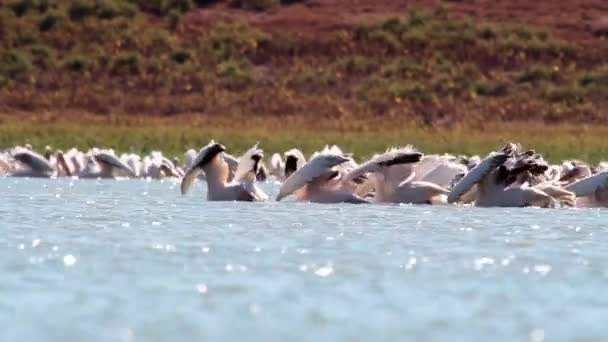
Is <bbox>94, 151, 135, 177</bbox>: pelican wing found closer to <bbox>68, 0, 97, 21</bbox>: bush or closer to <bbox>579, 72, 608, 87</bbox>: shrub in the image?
<bbox>579, 72, 608, 87</bbox>: shrub

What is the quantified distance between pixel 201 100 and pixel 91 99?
6.09 ft

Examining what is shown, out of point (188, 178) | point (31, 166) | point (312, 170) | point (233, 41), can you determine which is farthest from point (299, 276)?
point (233, 41)

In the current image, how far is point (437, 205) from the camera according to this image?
1123 cm

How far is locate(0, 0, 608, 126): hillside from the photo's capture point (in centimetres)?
2855

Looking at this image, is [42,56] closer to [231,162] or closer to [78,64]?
[78,64]

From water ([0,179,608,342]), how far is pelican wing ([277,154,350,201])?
4.78 ft

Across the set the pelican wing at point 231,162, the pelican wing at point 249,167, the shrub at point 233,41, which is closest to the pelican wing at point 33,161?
the pelican wing at point 231,162

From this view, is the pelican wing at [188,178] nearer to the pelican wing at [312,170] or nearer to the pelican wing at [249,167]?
the pelican wing at [249,167]

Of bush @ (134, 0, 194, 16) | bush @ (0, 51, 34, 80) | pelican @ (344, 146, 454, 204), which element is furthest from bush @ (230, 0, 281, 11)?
pelican @ (344, 146, 454, 204)

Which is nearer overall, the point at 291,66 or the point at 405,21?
the point at 291,66

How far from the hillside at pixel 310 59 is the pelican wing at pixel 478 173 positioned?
16.4 meters

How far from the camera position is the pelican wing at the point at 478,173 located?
419 inches

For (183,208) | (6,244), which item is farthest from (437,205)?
(6,244)

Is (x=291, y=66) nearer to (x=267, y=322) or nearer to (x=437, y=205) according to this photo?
(x=437, y=205)
